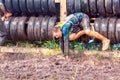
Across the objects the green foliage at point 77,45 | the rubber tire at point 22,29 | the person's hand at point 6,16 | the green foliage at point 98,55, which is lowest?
the green foliage at point 98,55

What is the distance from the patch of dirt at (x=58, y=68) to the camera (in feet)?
23.8

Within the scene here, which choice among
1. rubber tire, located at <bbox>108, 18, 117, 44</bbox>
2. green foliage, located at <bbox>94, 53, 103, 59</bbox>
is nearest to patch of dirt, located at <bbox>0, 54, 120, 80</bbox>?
green foliage, located at <bbox>94, 53, 103, 59</bbox>

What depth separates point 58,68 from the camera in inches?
311

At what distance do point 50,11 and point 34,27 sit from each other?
546mm

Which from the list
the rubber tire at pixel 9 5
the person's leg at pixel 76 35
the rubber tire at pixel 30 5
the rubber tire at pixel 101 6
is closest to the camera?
the person's leg at pixel 76 35

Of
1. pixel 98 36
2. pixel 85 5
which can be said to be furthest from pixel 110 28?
pixel 85 5

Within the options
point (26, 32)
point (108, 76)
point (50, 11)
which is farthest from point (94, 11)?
point (108, 76)

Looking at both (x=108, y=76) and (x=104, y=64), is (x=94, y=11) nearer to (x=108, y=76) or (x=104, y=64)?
(x=104, y=64)

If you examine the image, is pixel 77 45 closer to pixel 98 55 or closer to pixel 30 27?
pixel 98 55

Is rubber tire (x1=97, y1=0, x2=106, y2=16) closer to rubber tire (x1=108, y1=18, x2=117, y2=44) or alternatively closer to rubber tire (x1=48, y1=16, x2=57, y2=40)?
rubber tire (x1=108, y1=18, x2=117, y2=44)

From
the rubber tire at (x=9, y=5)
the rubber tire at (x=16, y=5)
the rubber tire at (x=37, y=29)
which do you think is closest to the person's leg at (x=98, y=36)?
the rubber tire at (x=37, y=29)

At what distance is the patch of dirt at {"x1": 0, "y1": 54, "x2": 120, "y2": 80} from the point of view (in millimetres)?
7258

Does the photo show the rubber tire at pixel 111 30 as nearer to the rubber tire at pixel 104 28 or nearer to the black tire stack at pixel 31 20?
the rubber tire at pixel 104 28

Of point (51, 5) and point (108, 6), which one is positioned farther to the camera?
point (51, 5)
